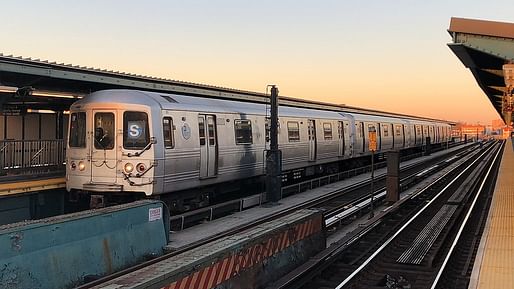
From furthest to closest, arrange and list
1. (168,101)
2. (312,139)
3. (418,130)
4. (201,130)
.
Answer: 1. (418,130)
2. (312,139)
3. (201,130)
4. (168,101)

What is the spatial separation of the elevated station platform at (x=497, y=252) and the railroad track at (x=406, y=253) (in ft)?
1.84

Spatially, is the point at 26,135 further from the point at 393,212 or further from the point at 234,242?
the point at 393,212

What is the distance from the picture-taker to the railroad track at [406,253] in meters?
9.20

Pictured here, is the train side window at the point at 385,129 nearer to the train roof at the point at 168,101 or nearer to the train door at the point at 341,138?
the train door at the point at 341,138

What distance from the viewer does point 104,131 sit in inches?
504

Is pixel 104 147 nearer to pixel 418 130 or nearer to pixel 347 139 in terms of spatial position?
A: pixel 347 139

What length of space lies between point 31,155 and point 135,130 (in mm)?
3215

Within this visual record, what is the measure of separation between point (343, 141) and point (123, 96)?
1511cm

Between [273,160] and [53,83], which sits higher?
[53,83]

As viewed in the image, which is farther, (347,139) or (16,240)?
(347,139)

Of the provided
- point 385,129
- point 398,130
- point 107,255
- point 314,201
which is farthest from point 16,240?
point 398,130

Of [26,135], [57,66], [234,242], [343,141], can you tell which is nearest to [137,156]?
[57,66]

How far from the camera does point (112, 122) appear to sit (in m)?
12.8

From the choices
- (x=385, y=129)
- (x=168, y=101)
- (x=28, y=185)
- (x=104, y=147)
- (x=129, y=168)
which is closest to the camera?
(x=28, y=185)
